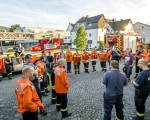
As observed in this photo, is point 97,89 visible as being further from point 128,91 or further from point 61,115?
point 61,115

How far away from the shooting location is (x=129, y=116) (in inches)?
133

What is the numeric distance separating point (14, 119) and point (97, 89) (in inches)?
140

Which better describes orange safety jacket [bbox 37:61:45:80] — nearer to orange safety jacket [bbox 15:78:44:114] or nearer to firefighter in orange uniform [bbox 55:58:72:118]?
firefighter in orange uniform [bbox 55:58:72:118]

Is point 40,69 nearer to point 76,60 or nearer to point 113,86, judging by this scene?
point 113,86

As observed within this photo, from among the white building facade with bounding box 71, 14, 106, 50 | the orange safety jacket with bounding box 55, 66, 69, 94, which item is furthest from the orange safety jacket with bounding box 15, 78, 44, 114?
the white building facade with bounding box 71, 14, 106, 50

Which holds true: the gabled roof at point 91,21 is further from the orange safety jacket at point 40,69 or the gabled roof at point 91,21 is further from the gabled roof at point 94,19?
the orange safety jacket at point 40,69

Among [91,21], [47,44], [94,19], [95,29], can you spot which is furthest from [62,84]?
[91,21]

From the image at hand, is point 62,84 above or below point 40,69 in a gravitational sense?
below

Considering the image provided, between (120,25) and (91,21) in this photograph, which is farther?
(120,25)

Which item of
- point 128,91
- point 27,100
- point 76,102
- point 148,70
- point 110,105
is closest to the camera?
point 27,100

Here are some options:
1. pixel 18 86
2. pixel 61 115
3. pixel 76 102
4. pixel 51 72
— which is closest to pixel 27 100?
pixel 18 86

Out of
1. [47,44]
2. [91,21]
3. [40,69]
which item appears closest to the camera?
[40,69]

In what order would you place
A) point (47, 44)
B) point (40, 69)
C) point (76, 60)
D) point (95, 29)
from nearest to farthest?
point (40, 69), point (47, 44), point (76, 60), point (95, 29)

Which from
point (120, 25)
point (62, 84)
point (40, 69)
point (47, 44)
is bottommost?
point (62, 84)
